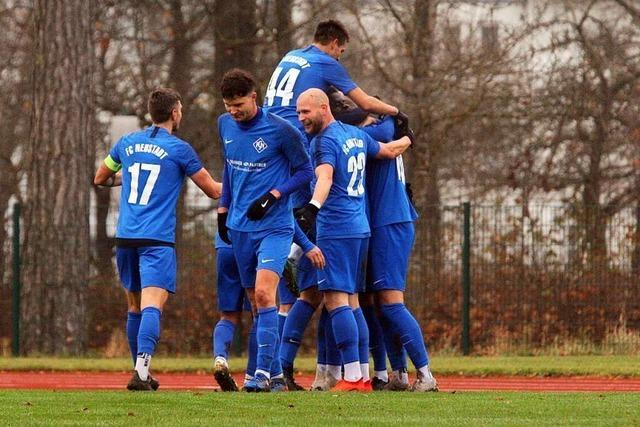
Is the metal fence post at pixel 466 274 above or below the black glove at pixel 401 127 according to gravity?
below

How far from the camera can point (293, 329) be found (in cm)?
1160

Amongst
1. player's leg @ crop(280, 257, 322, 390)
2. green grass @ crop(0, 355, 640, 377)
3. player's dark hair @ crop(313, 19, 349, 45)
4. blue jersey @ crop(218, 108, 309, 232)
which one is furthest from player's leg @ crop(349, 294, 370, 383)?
green grass @ crop(0, 355, 640, 377)

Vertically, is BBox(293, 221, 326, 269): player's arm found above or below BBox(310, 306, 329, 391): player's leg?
above

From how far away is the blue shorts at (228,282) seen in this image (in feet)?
37.0

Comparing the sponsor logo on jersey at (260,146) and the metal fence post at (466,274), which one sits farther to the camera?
the metal fence post at (466,274)

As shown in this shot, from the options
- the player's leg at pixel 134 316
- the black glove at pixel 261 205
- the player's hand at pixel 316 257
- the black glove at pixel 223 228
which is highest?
the black glove at pixel 261 205

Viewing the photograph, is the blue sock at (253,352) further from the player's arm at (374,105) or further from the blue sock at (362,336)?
the player's arm at (374,105)

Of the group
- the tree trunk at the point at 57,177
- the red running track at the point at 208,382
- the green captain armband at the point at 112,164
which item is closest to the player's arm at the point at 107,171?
the green captain armband at the point at 112,164

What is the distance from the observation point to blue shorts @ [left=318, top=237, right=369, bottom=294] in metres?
10.9

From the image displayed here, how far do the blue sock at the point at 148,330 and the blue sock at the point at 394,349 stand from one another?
65.5 inches

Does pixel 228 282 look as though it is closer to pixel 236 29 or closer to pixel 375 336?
pixel 375 336

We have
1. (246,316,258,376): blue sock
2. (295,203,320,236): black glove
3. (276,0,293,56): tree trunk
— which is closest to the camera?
(295,203,320,236): black glove

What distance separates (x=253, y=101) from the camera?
1069cm

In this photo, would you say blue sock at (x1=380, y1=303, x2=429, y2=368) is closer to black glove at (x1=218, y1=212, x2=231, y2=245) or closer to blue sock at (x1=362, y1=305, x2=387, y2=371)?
blue sock at (x1=362, y1=305, x2=387, y2=371)
